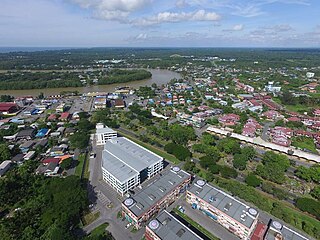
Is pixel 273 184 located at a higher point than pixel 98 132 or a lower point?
lower

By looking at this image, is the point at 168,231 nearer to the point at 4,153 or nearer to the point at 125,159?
the point at 125,159

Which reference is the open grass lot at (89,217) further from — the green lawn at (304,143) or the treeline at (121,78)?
the treeline at (121,78)

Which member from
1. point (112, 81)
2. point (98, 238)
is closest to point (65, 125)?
point (98, 238)

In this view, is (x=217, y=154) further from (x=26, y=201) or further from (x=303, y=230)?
(x=26, y=201)

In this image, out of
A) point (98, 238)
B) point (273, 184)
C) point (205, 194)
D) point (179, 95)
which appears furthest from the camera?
point (179, 95)

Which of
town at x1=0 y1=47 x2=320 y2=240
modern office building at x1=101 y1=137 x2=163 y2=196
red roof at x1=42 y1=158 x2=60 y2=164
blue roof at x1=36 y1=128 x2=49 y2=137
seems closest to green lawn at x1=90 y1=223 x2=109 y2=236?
town at x1=0 y1=47 x2=320 y2=240

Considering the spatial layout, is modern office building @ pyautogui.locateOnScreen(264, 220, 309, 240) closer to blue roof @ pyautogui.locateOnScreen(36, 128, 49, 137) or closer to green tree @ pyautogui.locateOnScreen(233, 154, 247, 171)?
green tree @ pyautogui.locateOnScreen(233, 154, 247, 171)
